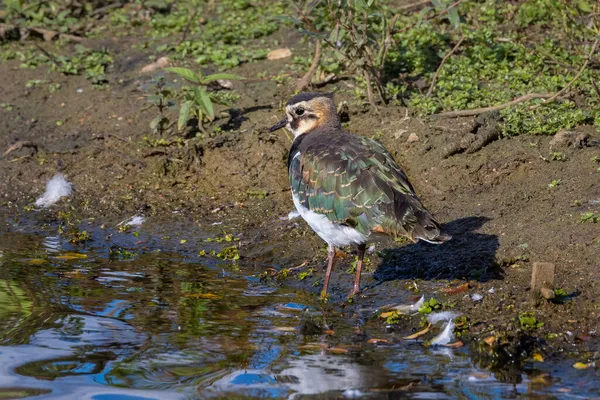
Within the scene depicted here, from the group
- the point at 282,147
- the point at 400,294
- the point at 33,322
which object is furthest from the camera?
the point at 282,147

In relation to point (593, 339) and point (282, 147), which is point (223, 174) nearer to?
point (282, 147)

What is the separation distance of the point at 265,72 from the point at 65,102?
97.1 inches

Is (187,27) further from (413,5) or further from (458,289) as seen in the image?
(458,289)

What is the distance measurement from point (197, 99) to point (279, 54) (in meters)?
1.79

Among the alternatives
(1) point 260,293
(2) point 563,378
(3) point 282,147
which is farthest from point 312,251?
(2) point 563,378

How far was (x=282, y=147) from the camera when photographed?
9891 mm

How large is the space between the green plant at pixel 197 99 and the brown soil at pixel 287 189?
280 mm

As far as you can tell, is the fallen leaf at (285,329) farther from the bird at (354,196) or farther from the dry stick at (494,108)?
the dry stick at (494,108)

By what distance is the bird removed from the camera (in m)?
7.07

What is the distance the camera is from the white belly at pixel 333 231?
7.32m

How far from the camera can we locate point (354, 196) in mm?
7242

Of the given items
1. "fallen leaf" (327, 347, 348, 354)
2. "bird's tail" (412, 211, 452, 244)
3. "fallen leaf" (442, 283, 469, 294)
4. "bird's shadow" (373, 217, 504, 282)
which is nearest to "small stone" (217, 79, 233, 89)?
"bird's shadow" (373, 217, 504, 282)

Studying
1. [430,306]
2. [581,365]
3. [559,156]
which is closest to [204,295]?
[430,306]

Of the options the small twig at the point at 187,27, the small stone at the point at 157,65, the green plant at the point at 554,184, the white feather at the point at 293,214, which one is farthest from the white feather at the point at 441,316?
the small twig at the point at 187,27
